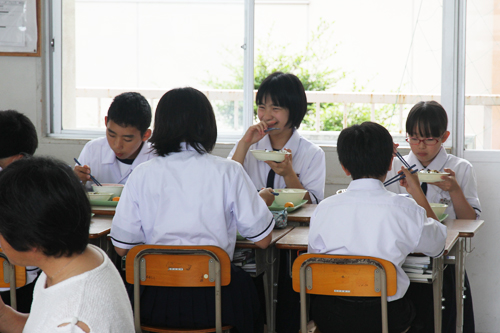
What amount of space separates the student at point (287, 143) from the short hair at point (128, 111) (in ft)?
1.73

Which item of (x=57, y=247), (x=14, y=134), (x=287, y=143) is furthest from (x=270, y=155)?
(x=57, y=247)

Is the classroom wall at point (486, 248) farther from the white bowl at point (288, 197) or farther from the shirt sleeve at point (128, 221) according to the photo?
the shirt sleeve at point (128, 221)

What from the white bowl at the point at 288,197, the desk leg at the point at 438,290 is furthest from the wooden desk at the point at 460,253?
the white bowl at the point at 288,197

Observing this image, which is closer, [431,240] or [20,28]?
[431,240]

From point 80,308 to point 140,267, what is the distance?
0.75 m

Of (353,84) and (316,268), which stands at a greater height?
(353,84)

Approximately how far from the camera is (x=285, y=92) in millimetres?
2791

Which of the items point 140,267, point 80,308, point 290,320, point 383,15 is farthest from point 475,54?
point 80,308

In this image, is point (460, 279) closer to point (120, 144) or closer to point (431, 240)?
point (431, 240)

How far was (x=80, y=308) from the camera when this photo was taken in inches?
38.0

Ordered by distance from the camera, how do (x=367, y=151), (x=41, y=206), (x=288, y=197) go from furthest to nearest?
1. (x=288, y=197)
2. (x=367, y=151)
3. (x=41, y=206)

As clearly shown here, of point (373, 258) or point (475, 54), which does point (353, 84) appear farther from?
point (373, 258)

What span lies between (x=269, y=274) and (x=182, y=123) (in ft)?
2.28

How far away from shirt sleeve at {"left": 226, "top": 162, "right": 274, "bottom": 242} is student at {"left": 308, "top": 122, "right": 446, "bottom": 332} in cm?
18
